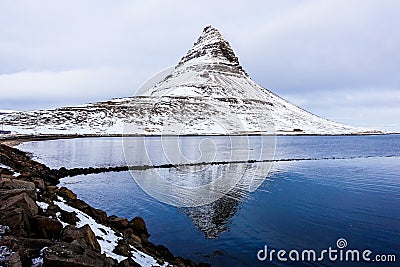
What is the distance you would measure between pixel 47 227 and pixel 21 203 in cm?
117

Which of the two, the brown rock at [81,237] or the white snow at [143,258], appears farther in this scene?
the white snow at [143,258]

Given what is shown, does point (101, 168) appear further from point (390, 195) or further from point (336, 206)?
point (390, 195)

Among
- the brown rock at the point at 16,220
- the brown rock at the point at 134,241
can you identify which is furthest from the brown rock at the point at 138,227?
the brown rock at the point at 16,220

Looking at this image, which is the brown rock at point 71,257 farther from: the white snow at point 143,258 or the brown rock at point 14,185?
the brown rock at point 14,185

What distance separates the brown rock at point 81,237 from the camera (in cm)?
909

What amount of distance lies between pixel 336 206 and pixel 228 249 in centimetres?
1265

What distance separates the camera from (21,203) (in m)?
9.75

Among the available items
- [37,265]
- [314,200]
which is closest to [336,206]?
[314,200]

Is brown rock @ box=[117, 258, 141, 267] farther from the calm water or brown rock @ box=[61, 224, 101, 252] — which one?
the calm water

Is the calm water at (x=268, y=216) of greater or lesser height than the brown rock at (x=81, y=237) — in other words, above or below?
below

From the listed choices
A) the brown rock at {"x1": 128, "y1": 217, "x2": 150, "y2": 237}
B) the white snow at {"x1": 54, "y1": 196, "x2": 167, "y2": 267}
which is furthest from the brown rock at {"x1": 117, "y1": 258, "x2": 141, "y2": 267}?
the brown rock at {"x1": 128, "y1": 217, "x2": 150, "y2": 237}

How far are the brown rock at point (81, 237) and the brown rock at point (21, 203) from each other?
1.27 m

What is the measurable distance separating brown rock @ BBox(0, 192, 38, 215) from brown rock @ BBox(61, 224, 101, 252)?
4.17ft

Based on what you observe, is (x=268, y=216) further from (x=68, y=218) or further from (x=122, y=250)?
(x=68, y=218)
